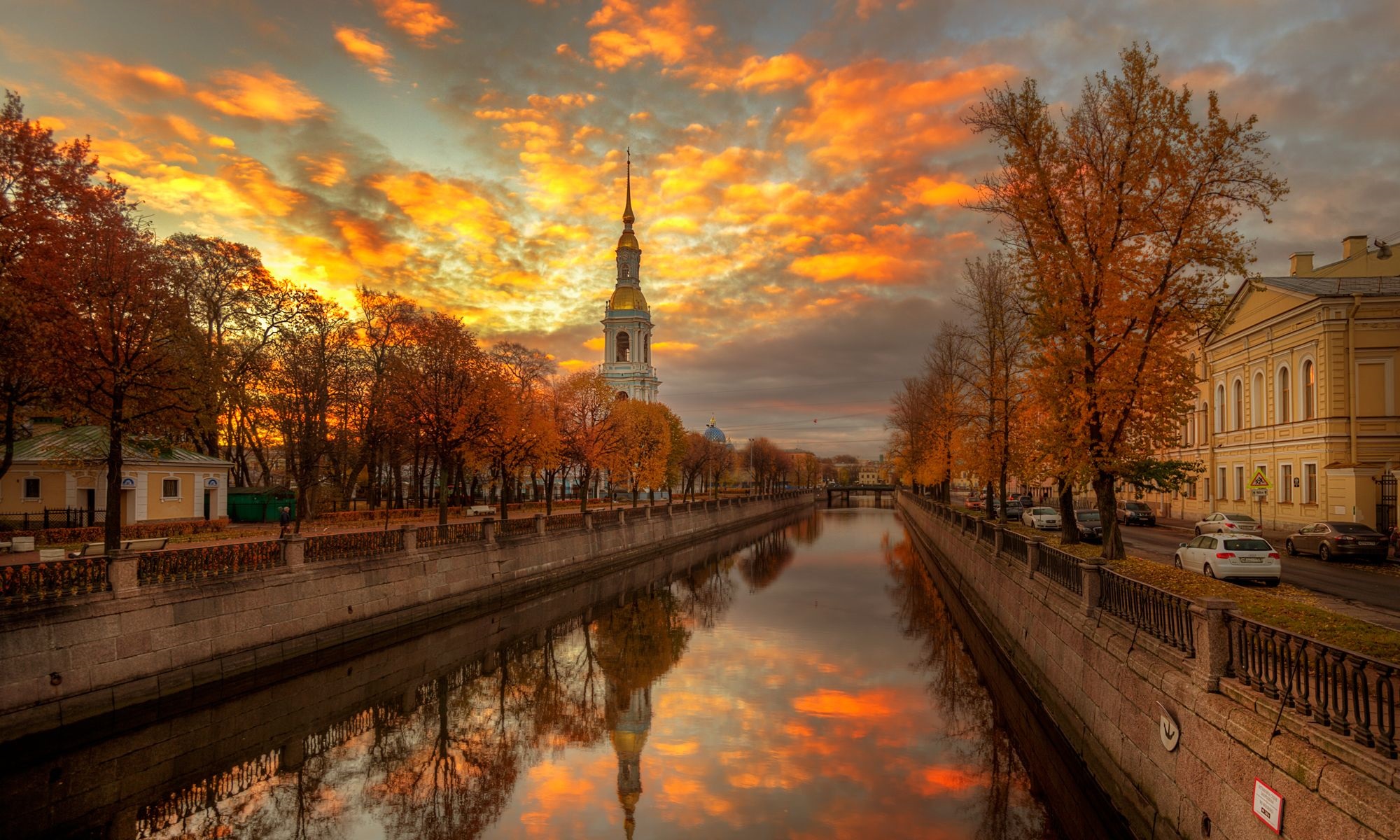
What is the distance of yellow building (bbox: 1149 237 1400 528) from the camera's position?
33.5 m

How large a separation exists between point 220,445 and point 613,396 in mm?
27308

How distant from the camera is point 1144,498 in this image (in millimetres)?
59875

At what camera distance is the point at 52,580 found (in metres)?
14.3

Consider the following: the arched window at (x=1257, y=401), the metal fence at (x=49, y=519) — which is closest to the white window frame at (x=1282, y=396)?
the arched window at (x=1257, y=401)

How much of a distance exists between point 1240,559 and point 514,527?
26551mm

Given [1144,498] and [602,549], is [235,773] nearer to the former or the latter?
[602,549]

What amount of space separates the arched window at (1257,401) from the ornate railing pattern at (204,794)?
48.1m

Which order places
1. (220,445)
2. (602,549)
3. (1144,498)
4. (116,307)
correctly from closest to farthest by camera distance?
(116,307) → (602,549) → (220,445) → (1144,498)

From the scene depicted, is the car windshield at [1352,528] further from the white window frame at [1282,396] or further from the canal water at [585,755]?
the white window frame at [1282,396]

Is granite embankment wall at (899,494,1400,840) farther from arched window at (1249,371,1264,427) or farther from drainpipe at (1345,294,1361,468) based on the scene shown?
arched window at (1249,371,1264,427)

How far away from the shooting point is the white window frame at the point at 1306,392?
35.8 metres

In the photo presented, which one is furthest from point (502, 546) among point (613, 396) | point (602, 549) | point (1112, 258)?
point (613, 396)

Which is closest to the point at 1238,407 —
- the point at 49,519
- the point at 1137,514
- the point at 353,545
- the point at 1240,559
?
the point at 1137,514

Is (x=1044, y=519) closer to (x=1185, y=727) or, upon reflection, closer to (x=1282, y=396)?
(x=1282, y=396)
